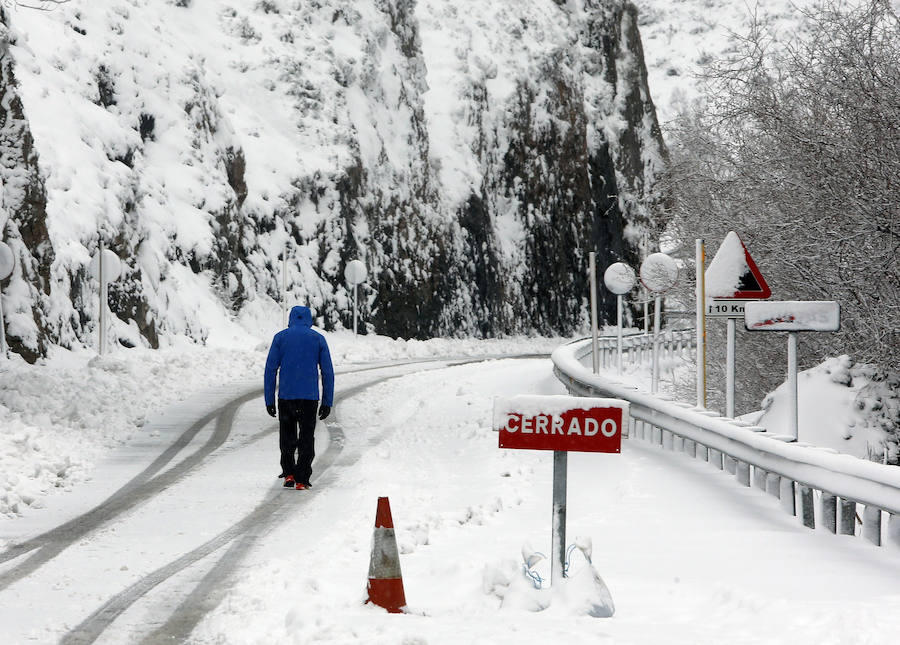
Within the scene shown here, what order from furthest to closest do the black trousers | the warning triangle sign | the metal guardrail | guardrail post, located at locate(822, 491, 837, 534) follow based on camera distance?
1. the warning triangle sign
2. the black trousers
3. guardrail post, located at locate(822, 491, 837, 534)
4. the metal guardrail

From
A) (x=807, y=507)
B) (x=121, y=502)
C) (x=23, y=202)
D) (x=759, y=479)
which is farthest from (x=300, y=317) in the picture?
(x=23, y=202)

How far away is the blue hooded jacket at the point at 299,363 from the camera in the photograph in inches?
416

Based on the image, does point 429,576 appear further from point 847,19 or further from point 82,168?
point 82,168

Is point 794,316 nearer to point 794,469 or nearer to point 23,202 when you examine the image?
point 794,469

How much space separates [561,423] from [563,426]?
0.02 metres

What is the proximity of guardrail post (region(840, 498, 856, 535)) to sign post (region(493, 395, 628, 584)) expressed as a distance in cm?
275

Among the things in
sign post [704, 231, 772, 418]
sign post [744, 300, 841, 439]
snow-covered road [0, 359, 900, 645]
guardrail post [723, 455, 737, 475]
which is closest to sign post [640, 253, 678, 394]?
snow-covered road [0, 359, 900, 645]

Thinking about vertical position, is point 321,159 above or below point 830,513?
above

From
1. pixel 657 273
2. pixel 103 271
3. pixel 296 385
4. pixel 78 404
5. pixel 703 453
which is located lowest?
pixel 703 453

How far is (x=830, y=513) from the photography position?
24.5 ft

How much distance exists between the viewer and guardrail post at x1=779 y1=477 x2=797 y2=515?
831cm

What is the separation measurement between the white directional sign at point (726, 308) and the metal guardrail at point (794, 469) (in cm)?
108

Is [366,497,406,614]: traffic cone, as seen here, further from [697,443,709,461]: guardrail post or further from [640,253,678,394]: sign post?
[640,253,678,394]: sign post

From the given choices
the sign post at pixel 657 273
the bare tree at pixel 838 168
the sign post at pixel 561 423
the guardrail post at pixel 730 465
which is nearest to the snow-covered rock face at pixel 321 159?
the sign post at pixel 657 273
